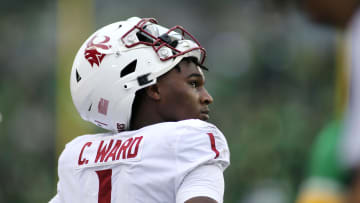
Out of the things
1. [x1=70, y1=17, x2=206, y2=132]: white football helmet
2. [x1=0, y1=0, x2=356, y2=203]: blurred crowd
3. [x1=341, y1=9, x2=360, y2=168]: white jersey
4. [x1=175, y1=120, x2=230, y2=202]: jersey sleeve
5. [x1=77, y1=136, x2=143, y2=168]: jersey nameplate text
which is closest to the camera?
[x1=341, y1=9, x2=360, y2=168]: white jersey

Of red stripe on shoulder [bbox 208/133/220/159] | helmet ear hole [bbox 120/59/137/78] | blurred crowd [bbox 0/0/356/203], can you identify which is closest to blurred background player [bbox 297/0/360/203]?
red stripe on shoulder [bbox 208/133/220/159]

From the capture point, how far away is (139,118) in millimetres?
2768

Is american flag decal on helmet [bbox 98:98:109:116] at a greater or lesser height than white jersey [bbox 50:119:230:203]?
greater

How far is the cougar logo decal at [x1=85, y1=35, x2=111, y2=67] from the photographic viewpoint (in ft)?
9.00

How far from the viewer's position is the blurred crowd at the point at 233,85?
327 inches

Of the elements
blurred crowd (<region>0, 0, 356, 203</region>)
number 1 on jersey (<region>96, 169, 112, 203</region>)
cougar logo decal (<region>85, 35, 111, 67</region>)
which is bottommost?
blurred crowd (<region>0, 0, 356, 203</region>)

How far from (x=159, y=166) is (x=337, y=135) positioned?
103 centimetres

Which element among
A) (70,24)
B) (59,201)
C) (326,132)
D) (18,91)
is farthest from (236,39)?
(59,201)

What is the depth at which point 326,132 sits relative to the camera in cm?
348

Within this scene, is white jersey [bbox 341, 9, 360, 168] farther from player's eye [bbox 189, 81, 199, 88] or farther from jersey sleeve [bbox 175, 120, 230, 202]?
player's eye [bbox 189, 81, 199, 88]

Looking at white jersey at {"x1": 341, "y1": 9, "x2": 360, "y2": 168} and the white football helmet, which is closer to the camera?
white jersey at {"x1": 341, "y1": 9, "x2": 360, "y2": 168}

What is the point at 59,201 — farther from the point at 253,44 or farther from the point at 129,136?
the point at 253,44

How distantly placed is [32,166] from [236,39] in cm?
296

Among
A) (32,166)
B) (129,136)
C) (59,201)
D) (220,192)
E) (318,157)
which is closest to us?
(220,192)
